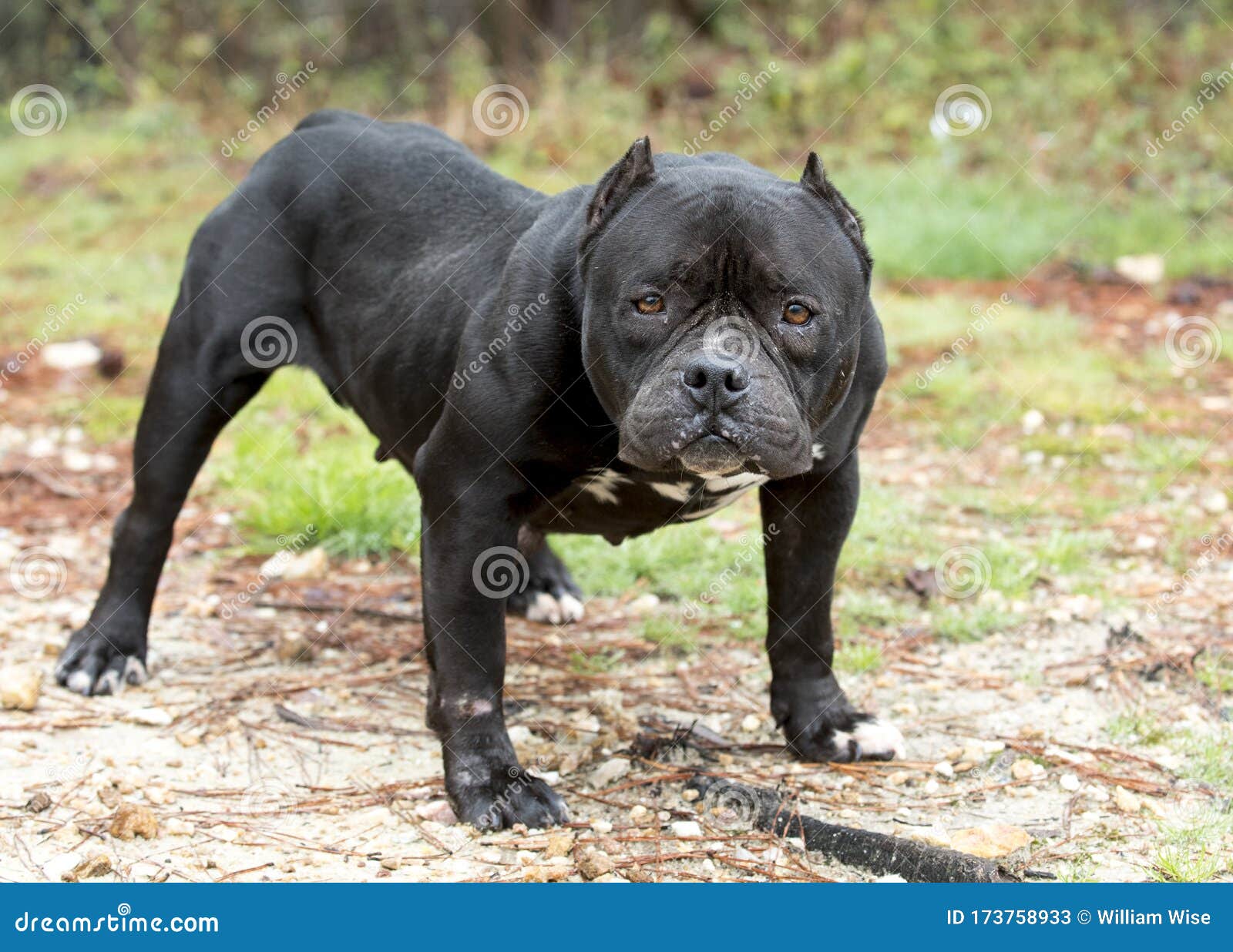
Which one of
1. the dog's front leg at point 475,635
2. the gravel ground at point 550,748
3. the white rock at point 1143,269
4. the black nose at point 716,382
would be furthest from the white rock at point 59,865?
the white rock at point 1143,269

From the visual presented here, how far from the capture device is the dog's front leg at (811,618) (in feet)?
13.6

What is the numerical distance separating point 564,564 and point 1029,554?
6.21 feet

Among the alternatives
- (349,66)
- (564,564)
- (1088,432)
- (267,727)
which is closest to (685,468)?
(267,727)

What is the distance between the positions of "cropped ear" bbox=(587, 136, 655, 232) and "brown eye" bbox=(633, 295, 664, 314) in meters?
0.30

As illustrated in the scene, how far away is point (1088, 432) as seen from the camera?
7.19 meters

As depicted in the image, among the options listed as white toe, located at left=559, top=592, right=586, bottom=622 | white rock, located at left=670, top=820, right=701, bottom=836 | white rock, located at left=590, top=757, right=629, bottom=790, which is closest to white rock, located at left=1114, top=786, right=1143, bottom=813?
white rock, located at left=670, top=820, right=701, bottom=836

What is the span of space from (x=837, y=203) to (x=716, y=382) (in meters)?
0.74

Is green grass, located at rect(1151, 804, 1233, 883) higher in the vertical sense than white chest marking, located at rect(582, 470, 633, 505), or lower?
lower

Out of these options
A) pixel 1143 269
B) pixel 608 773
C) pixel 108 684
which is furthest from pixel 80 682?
pixel 1143 269

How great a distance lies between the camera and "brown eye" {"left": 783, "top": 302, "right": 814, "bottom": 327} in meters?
3.52

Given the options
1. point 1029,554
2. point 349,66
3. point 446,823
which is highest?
point 349,66

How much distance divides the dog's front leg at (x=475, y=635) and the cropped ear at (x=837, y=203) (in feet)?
3.55

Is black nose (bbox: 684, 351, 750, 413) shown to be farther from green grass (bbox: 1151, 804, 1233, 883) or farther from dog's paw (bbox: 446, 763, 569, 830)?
green grass (bbox: 1151, 804, 1233, 883)

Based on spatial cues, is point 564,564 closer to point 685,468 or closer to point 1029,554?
A: point 1029,554
